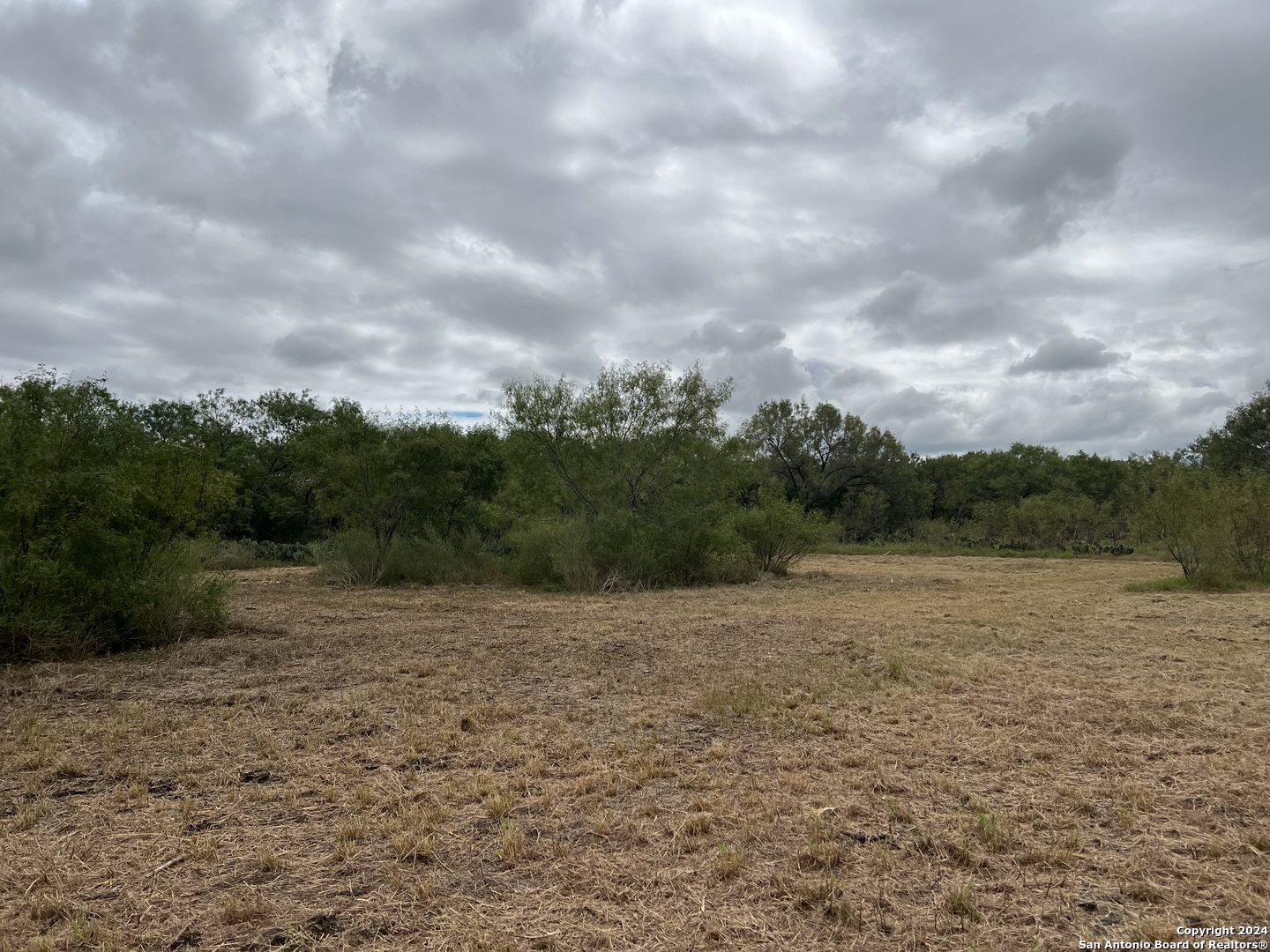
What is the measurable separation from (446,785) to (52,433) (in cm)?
648

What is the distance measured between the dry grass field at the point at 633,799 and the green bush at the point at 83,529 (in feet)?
2.09

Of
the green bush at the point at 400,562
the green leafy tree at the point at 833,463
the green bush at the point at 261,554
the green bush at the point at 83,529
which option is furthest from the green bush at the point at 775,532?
the green leafy tree at the point at 833,463

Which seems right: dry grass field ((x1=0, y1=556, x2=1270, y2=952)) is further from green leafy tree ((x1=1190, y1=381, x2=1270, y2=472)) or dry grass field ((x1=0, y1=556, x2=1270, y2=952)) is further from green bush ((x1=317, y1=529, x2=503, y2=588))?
green leafy tree ((x1=1190, y1=381, x2=1270, y2=472))

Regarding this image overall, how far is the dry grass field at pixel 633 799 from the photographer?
279 cm

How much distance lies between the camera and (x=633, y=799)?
13.2 ft

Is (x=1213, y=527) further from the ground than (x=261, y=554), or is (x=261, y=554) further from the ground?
(x=1213, y=527)

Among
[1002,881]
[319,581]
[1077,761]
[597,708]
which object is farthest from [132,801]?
[319,581]

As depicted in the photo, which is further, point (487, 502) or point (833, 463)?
point (833, 463)

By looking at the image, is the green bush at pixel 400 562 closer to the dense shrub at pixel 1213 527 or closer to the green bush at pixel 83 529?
the green bush at pixel 83 529

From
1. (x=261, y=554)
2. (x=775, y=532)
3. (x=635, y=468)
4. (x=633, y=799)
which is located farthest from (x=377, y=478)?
(x=633, y=799)

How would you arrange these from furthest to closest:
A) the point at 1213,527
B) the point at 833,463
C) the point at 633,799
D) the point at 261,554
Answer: the point at 833,463 → the point at 261,554 → the point at 1213,527 → the point at 633,799

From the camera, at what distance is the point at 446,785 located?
13.6 ft

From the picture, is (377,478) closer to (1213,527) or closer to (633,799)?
(633,799)

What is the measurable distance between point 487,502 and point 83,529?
1203 cm
